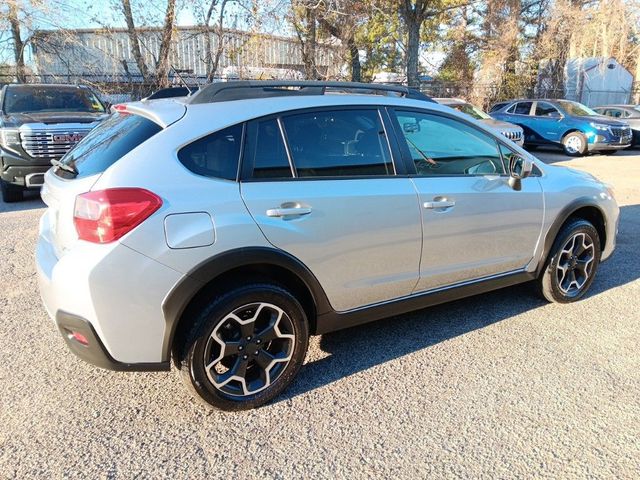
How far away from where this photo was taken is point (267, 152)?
9.32ft

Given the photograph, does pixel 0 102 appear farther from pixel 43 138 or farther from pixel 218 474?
pixel 218 474

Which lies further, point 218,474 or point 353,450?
point 353,450

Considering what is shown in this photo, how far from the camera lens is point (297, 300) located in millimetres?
2926

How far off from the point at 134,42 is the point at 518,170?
15.9 metres

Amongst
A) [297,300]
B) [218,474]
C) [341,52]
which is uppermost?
[341,52]

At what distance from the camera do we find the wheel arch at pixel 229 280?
252cm

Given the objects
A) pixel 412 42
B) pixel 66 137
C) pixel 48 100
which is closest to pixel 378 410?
pixel 66 137

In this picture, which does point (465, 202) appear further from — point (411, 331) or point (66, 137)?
point (66, 137)

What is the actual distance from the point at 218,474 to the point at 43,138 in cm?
728

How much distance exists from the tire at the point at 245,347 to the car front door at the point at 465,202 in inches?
40.8

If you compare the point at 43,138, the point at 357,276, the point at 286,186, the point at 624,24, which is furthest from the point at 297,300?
the point at 624,24

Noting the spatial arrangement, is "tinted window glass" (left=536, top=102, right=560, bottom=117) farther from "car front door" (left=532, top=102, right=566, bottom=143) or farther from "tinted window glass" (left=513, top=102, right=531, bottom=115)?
"tinted window glass" (left=513, top=102, right=531, bottom=115)

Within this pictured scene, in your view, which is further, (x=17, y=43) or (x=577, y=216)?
(x=17, y=43)

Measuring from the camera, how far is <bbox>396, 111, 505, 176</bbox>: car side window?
11.2ft
